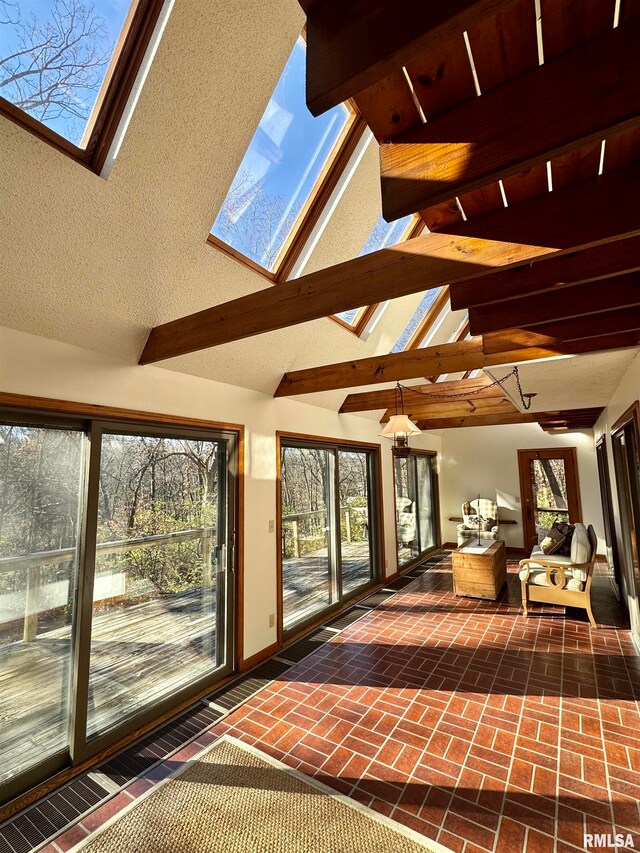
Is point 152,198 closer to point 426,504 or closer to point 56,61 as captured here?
point 56,61

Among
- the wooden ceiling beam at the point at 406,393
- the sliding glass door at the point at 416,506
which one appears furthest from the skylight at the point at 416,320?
the sliding glass door at the point at 416,506

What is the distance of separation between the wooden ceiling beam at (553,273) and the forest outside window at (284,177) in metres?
1.51

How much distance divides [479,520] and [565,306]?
273 inches

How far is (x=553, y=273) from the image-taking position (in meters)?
1.83

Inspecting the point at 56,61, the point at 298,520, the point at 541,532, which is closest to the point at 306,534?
the point at 298,520

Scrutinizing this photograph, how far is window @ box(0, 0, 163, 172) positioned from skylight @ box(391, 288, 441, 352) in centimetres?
422

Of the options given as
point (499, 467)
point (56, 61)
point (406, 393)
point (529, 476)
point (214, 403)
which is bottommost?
point (529, 476)

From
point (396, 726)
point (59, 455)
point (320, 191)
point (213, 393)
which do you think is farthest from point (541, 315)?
point (59, 455)

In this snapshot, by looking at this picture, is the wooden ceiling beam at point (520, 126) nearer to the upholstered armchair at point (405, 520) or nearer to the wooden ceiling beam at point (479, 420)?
the wooden ceiling beam at point (479, 420)

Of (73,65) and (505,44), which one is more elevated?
(73,65)

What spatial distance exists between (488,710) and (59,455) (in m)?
3.52

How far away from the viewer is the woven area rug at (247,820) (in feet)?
6.45

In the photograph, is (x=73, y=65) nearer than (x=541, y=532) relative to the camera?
Yes

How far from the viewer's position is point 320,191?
10.4ft
